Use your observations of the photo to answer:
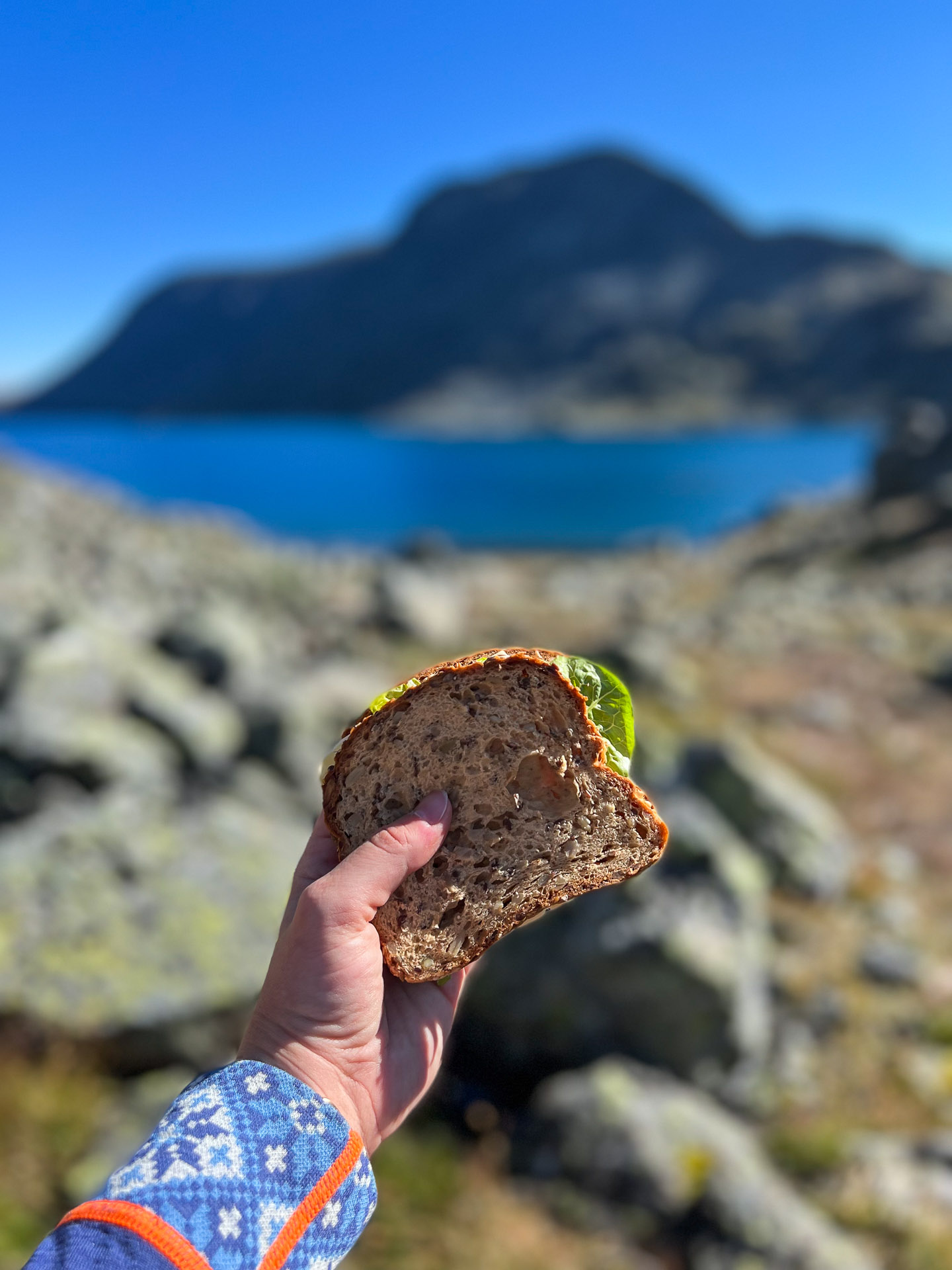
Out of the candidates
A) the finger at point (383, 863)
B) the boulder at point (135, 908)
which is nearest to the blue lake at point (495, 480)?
the boulder at point (135, 908)

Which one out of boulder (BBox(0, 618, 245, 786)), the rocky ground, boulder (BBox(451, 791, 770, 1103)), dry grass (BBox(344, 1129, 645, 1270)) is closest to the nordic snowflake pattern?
dry grass (BBox(344, 1129, 645, 1270))

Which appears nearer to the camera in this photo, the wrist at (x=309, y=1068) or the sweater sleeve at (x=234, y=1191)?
the sweater sleeve at (x=234, y=1191)

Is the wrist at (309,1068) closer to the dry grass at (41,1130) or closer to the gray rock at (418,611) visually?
the dry grass at (41,1130)

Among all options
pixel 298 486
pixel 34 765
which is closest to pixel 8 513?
pixel 34 765

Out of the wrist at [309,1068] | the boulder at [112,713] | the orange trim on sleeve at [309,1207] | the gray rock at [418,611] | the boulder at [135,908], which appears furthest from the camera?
the gray rock at [418,611]

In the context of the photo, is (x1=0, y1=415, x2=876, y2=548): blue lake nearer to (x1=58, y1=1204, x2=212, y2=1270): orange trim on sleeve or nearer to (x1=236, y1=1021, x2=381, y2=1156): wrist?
(x1=236, y1=1021, x2=381, y2=1156): wrist
